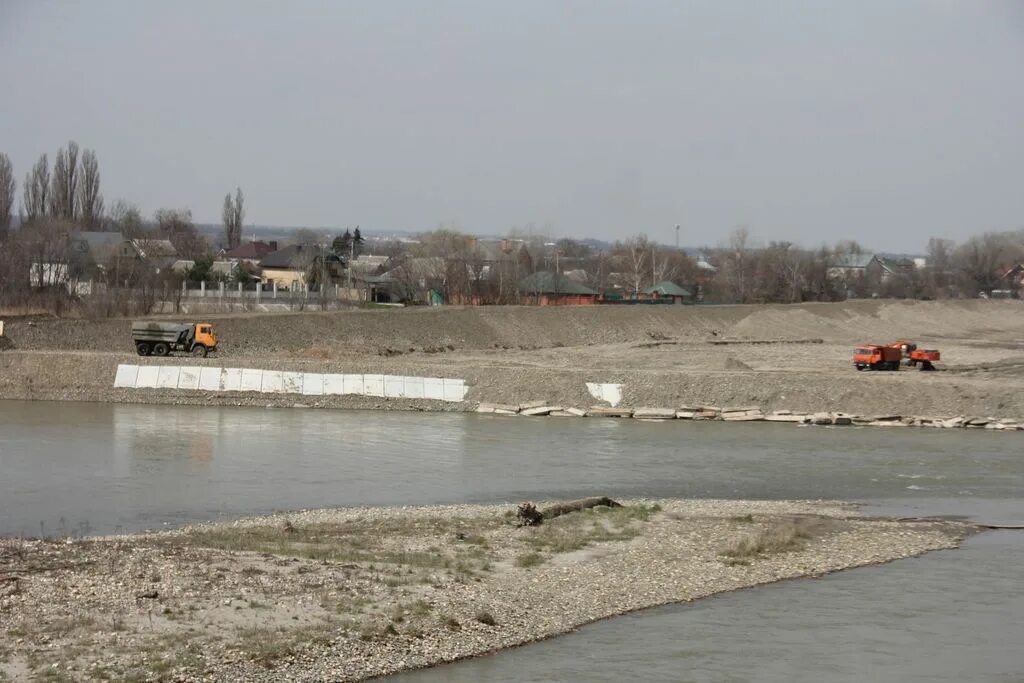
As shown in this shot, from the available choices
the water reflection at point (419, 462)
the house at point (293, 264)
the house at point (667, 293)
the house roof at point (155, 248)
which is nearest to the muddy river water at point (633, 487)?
the water reflection at point (419, 462)

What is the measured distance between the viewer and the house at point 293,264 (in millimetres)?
109750

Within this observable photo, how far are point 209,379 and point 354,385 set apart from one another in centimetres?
577

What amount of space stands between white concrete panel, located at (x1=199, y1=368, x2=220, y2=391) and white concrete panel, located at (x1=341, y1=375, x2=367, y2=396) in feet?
16.4

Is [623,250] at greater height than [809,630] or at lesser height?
greater

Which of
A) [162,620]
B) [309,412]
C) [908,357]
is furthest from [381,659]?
[908,357]

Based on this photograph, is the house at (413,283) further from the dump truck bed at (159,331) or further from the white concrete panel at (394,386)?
the white concrete panel at (394,386)

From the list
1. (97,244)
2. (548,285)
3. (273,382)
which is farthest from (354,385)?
(97,244)

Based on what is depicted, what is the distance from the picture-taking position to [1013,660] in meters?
16.1

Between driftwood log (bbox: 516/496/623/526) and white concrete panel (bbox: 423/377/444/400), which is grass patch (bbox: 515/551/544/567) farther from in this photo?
white concrete panel (bbox: 423/377/444/400)

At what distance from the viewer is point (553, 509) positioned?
2398 centimetres

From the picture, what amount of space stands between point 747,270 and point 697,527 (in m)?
121

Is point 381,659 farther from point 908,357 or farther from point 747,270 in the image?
point 747,270

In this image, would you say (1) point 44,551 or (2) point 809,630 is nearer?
(2) point 809,630

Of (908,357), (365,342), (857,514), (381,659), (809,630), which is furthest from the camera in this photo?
(365,342)
